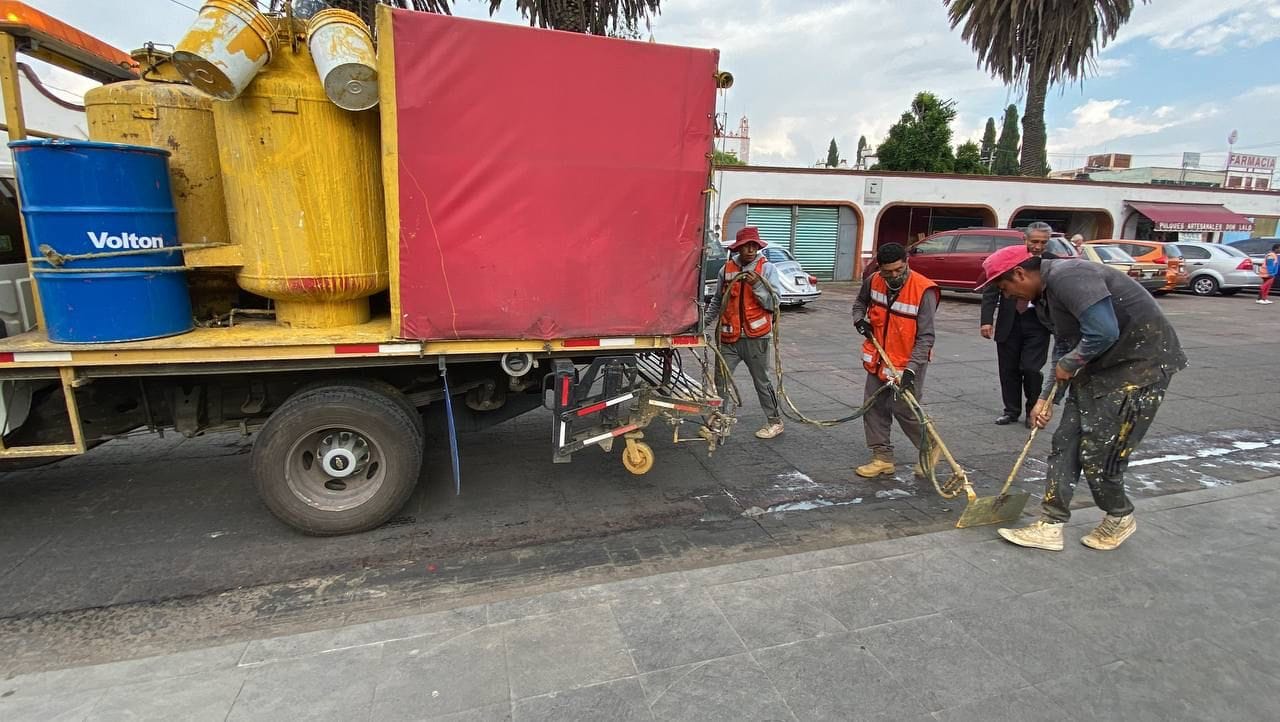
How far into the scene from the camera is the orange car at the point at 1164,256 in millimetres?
16469

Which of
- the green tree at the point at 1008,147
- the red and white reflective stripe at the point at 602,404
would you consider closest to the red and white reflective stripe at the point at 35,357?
the red and white reflective stripe at the point at 602,404

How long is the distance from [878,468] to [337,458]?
3578 mm

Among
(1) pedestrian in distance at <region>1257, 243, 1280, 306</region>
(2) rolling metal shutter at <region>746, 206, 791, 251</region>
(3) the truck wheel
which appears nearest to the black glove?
(3) the truck wheel

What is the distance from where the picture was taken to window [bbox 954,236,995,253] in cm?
1508

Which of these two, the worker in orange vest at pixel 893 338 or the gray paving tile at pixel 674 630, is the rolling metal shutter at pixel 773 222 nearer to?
the worker in orange vest at pixel 893 338

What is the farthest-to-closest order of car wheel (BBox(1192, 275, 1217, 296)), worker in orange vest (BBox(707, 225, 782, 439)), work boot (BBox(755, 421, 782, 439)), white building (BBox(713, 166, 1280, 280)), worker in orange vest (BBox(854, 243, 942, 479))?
white building (BBox(713, 166, 1280, 280)), car wheel (BBox(1192, 275, 1217, 296)), work boot (BBox(755, 421, 782, 439)), worker in orange vest (BBox(707, 225, 782, 439)), worker in orange vest (BBox(854, 243, 942, 479))

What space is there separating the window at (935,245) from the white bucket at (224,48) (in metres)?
15.8

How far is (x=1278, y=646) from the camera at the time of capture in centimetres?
274

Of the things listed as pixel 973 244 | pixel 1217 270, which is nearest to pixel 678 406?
pixel 973 244

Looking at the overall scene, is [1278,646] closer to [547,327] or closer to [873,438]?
[873,438]

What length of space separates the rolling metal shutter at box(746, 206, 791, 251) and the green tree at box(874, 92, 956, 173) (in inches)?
430

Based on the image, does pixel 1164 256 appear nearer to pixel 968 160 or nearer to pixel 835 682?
pixel 968 160

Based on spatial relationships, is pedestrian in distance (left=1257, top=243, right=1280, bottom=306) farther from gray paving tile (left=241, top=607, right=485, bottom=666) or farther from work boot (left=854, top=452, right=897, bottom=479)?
gray paving tile (left=241, top=607, right=485, bottom=666)

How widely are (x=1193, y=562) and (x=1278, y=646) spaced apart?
0.71 meters
